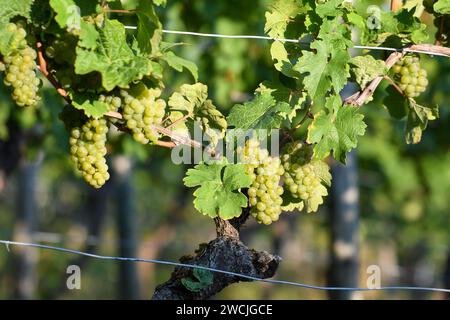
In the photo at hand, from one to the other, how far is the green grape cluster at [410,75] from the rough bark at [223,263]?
2.39 feet

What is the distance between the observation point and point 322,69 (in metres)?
2.67

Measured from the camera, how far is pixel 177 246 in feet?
65.9

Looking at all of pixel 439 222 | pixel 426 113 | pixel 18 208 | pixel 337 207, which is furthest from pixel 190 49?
pixel 439 222

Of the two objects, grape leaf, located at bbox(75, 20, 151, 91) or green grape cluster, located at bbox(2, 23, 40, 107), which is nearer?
grape leaf, located at bbox(75, 20, 151, 91)

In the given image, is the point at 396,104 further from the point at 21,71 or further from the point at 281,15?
the point at 21,71

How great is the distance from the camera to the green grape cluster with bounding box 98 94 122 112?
256cm

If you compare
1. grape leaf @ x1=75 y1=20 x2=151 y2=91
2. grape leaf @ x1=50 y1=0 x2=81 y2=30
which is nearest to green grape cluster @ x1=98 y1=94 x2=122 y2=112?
grape leaf @ x1=75 y1=20 x2=151 y2=91

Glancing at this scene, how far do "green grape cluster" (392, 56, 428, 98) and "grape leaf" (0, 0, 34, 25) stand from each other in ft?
4.13

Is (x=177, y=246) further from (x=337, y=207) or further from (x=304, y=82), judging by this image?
(x=304, y=82)

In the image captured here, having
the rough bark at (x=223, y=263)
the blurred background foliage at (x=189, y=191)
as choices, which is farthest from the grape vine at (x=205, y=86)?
the blurred background foliage at (x=189, y=191)

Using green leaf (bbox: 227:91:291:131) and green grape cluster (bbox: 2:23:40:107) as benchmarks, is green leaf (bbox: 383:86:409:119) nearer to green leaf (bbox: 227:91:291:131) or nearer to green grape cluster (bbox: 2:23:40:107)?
green leaf (bbox: 227:91:291:131)
